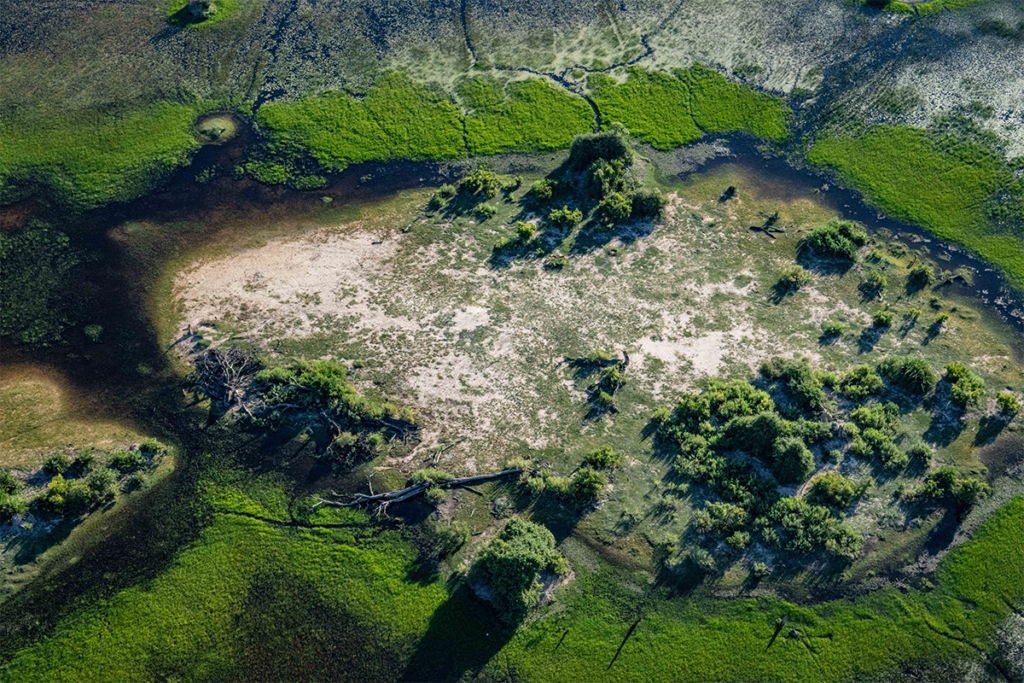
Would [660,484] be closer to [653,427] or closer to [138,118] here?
[653,427]

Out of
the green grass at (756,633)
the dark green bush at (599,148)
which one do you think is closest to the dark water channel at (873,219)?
the dark green bush at (599,148)

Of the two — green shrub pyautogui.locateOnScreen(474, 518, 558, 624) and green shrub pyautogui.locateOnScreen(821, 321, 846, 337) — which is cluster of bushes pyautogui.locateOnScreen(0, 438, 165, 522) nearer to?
green shrub pyautogui.locateOnScreen(474, 518, 558, 624)

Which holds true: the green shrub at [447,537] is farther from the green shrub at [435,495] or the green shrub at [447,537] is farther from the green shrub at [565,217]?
the green shrub at [565,217]

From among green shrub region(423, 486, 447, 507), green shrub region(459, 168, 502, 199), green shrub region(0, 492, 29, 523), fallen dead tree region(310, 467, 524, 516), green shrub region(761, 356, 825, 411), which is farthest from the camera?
green shrub region(459, 168, 502, 199)

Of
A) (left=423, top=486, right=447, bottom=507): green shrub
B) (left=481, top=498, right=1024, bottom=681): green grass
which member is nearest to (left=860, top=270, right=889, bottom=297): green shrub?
(left=481, top=498, right=1024, bottom=681): green grass

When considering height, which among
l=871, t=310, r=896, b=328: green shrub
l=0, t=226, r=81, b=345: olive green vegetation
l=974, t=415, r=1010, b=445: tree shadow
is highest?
l=871, t=310, r=896, b=328: green shrub

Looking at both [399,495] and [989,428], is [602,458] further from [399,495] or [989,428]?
[989,428]

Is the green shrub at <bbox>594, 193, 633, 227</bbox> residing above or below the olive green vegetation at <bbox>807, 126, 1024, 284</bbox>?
below
